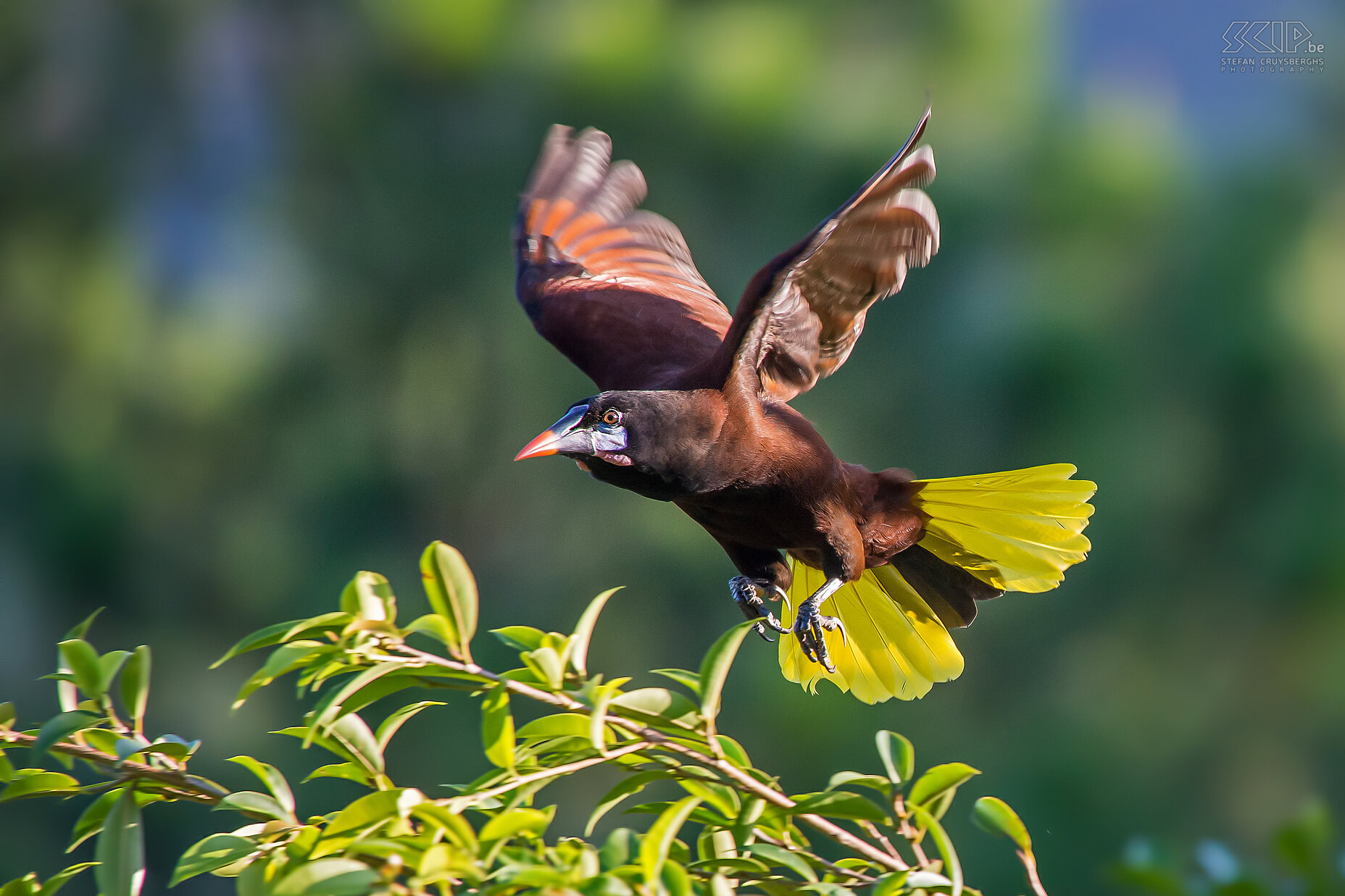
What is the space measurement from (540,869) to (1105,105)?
4.94m

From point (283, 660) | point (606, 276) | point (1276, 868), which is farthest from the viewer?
point (606, 276)

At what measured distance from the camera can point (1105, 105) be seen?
5133 millimetres

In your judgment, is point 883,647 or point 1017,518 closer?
point 1017,518

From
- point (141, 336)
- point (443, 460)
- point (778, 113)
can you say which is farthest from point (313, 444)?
point (778, 113)

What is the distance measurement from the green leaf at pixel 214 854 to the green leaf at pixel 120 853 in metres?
0.04

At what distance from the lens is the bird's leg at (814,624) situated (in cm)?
222

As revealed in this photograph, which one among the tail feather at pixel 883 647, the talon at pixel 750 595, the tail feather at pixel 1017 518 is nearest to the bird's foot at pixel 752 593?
the talon at pixel 750 595

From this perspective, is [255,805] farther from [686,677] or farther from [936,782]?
[936,782]

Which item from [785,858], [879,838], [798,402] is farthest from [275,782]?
[798,402]

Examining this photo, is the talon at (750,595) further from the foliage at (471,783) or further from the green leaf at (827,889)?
the green leaf at (827,889)

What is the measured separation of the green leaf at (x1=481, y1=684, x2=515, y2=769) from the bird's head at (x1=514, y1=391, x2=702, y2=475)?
82 cm

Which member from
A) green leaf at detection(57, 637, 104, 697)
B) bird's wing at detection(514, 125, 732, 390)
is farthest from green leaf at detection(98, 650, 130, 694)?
bird's wing at detection(514, 125, 732, 390)

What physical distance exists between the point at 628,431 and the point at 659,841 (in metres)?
1.02

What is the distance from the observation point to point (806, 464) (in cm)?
215
